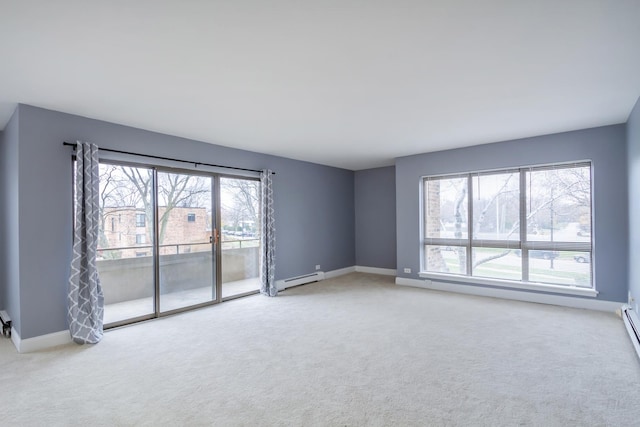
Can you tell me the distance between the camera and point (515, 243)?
500 centimetres

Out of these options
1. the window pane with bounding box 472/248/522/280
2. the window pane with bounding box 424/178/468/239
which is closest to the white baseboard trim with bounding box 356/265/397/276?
the window pane with bounding box 424/178/468/239

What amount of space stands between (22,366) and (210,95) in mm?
3027

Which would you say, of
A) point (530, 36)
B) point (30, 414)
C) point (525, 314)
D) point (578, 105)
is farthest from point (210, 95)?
point (525, 314)

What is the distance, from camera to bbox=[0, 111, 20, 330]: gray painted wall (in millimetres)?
3275

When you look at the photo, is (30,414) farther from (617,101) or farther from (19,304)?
(617,101)

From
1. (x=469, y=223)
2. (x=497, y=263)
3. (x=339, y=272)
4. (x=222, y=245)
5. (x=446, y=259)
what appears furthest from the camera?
(x=339, y=272)

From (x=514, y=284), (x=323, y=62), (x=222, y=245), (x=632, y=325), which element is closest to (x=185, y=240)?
(x=222, y=245)

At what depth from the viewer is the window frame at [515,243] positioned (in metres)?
4.42

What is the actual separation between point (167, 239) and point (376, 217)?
4.53 metres

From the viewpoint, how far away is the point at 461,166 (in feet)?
17.9

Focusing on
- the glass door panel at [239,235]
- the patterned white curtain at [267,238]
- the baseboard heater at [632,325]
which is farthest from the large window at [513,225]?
the glass door panel at [239,235]

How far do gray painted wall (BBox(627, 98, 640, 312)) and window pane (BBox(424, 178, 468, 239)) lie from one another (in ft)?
6.90

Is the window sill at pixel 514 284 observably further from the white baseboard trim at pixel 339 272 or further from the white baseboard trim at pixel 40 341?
the white baseboard trim at pixel 40 341

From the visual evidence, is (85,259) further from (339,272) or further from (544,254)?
(544,254)
